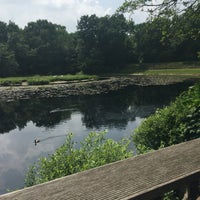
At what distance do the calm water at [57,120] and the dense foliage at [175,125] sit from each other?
35.3 feet

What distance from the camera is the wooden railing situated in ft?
13.5

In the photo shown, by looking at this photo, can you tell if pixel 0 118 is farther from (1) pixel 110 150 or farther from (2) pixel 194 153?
(2) pixel 194 153

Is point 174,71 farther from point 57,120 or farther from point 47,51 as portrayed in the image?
point 57,120

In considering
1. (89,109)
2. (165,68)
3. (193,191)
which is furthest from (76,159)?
(165,68)

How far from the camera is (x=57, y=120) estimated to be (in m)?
42.1

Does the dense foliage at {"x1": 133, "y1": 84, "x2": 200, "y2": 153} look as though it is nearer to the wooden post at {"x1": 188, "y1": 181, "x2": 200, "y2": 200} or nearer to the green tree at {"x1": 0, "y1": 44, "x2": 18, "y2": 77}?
the wooden post at {"x1": 188, "y1": 181, "x2": 200, "y2": 200}

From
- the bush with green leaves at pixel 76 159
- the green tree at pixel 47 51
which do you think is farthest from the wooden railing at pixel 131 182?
the green tree at pixel 47 51

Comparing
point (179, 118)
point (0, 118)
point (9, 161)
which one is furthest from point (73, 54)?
point (179, 118)

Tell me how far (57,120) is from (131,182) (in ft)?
125

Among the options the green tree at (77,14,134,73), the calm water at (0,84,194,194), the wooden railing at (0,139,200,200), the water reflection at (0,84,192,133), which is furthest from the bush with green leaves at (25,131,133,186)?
the green tree at (77,14,134,73)

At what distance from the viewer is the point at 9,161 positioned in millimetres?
27016

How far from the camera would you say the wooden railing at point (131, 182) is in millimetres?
4121

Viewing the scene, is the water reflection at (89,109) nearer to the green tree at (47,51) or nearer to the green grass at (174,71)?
the green grass at (174,71)

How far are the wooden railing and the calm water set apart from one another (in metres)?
18.0
